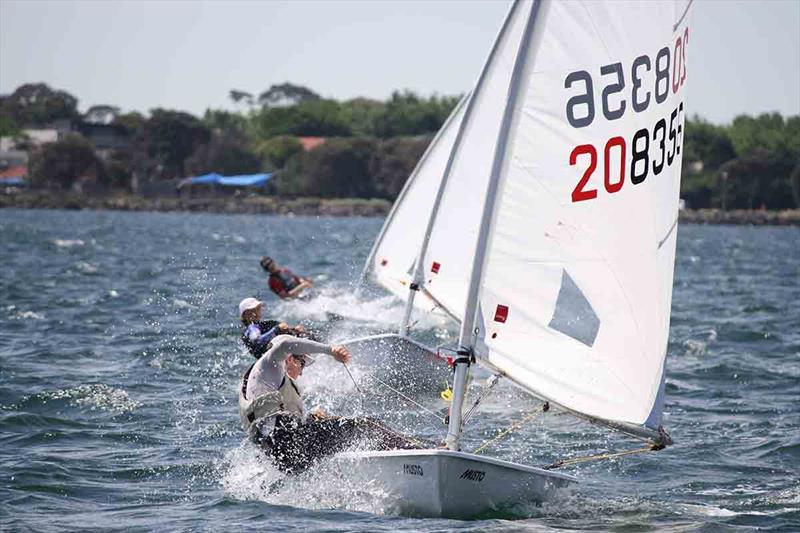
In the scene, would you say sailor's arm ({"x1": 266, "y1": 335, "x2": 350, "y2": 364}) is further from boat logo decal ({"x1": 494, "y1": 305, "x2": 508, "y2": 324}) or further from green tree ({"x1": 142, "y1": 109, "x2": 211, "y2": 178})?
green tree ({"x1": 142, "y1": 109, "x2": 211, "y2": 178})

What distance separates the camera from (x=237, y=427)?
45.5 feet

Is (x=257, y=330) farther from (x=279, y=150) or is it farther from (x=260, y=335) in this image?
(x=279, y=150)

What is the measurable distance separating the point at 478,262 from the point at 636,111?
5.45 ft

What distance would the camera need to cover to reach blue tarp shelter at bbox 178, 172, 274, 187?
398 feet

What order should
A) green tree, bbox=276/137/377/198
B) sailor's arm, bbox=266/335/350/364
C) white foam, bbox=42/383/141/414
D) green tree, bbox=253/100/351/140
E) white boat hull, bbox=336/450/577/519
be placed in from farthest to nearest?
1. green tree, bbox=253/100/351/140
2. green tree, bbox=276/137/377/198
3. white foam, bbox=42/383/141/414
4. sailor's arm, bbox=266/335/350/364
5. white boat hull, bbox=336/450/577/519

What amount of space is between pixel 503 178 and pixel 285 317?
549 inches

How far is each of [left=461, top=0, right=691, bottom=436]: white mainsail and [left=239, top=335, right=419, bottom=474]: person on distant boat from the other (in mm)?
1191

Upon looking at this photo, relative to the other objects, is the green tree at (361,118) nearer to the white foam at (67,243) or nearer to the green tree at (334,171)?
the green tree at (334,171)

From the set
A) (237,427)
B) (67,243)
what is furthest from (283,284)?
(67,243)

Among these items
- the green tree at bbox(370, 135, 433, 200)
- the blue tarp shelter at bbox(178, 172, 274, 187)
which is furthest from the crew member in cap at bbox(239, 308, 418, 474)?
the blue tarp shelter at bbox(178, 172, 274, 187)

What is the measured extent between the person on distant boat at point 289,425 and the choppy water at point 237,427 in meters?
0.24

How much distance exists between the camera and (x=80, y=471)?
11.8 m

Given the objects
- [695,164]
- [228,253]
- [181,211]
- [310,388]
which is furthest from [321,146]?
[310,388]

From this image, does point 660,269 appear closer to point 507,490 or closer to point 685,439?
point 507,490
